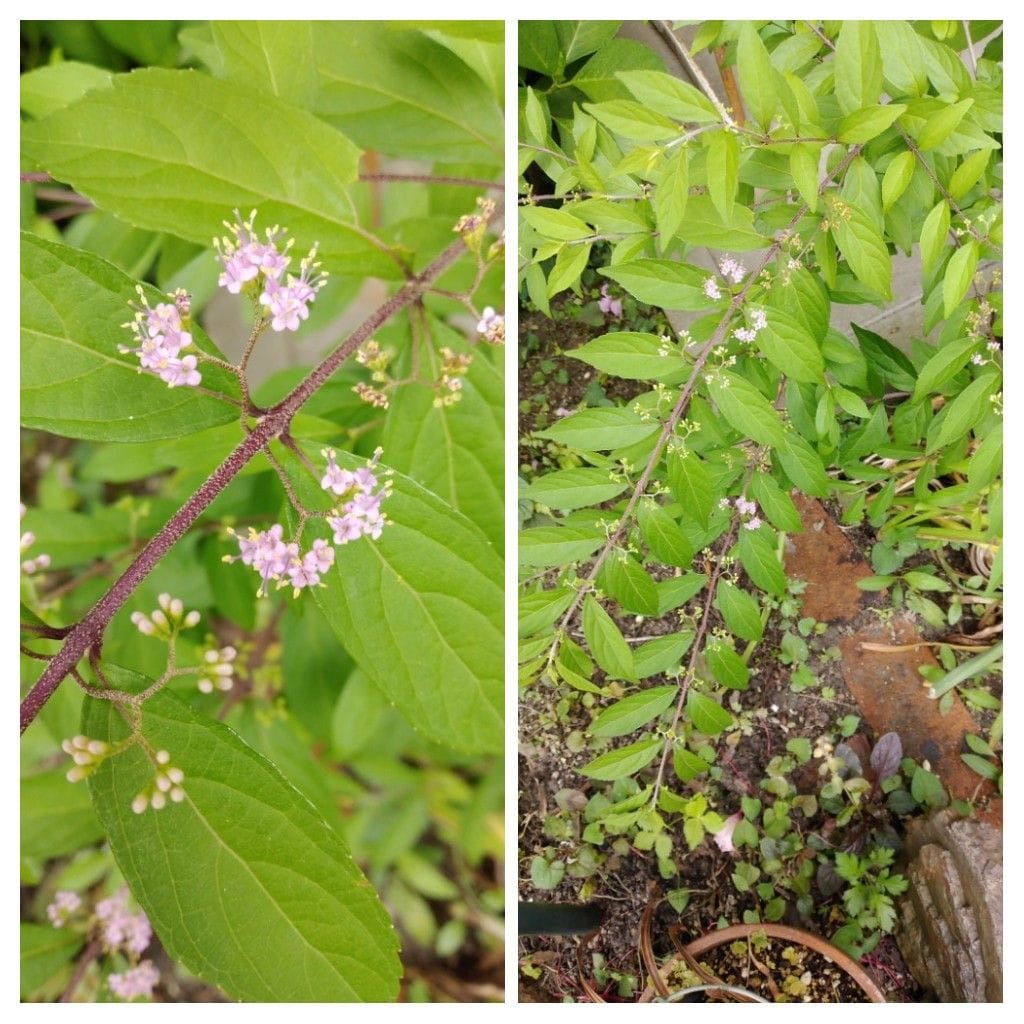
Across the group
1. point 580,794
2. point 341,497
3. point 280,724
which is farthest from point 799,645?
point 280,724

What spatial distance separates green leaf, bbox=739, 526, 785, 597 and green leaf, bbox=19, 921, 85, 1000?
1.02m

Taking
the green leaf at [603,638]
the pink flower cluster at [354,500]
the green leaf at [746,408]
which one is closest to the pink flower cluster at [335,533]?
the pink flower cluster at [354,500]

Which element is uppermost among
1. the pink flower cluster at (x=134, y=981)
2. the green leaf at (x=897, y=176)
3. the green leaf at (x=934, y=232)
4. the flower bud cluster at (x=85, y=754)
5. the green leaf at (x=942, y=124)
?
the green leaf at (x=942, y=124)

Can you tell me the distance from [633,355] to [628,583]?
0.82 ft

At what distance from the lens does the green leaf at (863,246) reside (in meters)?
0.83

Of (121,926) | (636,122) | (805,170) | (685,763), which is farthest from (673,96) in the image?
(121,926)

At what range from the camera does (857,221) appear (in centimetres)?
83

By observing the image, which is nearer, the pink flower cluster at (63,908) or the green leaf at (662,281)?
the green leaf at (662,281)

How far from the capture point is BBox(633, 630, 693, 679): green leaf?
98 centimetres

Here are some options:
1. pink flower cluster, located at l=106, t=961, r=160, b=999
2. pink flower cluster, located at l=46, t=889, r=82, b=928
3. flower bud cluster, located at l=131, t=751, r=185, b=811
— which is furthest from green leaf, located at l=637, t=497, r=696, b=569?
pink flower cluster, located at l=46, t=889, r=82, b=928

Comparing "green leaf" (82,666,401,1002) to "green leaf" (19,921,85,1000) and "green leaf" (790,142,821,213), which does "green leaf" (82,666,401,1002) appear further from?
"green leaf" (790,142,821,213)

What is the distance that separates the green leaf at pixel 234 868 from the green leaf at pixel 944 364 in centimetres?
76

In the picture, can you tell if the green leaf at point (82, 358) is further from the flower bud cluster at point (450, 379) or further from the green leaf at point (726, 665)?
the green leaf at point (726, 665)
